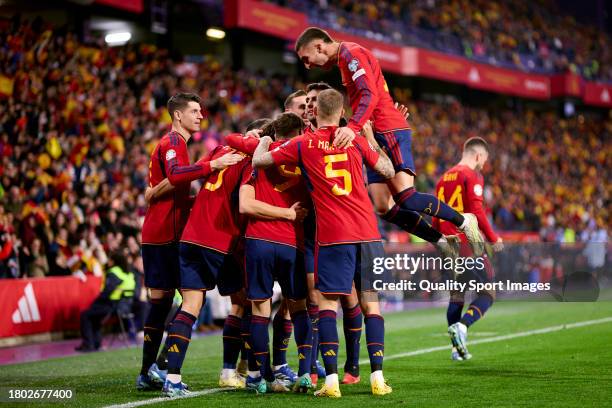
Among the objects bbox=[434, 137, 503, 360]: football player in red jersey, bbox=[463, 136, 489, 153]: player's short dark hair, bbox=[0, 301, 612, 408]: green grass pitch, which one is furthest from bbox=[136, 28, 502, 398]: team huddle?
bbox=[463, 136, 489, 153]: player's short dark hair

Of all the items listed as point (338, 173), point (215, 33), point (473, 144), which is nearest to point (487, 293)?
point (473, 144)

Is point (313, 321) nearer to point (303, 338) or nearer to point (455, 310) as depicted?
point (303, 338)

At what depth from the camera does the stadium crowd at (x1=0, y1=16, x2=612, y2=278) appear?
15.1 meters

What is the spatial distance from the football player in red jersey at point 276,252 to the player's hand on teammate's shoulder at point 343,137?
64 centimetres

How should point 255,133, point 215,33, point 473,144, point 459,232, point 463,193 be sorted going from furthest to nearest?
point 215,33 → point 473,144 → point 463,193 → point 459,232 → point 255,133

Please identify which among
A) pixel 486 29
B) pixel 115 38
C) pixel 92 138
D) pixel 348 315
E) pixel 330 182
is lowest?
pixel 348 315

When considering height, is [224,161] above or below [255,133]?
below

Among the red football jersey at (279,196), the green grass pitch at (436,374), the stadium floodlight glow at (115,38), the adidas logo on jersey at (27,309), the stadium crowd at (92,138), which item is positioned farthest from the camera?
the stadium floodlight glow at (115,38)

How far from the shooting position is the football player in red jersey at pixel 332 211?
7066mm

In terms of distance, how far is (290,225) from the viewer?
7.54m

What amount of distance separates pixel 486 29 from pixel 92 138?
85.4 feet

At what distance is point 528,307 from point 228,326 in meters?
12.7

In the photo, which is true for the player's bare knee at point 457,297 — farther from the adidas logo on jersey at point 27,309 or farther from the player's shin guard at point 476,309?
the adidas logo on jersey at point 27,309

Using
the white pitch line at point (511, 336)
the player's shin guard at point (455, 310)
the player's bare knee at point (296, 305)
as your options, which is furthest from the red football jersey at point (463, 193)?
the player's bare knee at point (296, 305)
